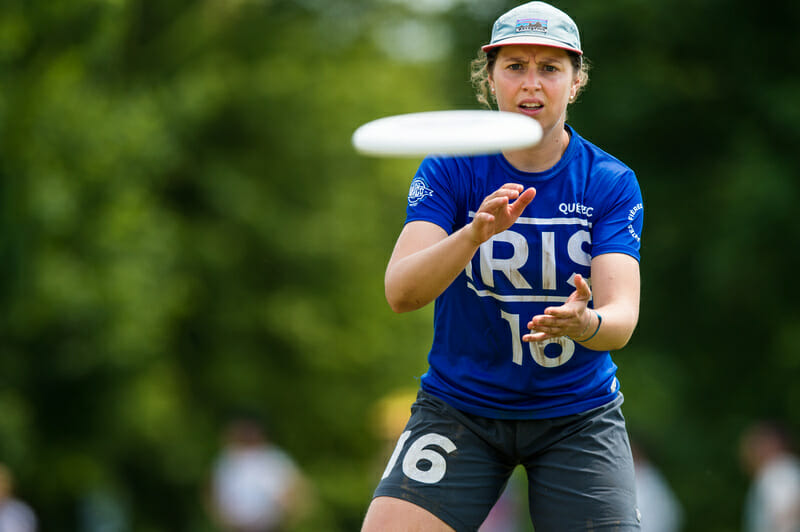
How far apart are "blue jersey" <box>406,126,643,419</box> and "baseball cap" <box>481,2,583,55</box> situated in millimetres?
402

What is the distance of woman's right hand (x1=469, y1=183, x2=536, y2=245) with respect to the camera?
347 cm

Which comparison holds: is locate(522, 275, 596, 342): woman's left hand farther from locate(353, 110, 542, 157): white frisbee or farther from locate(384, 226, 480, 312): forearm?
locate(353, 110, 542, 157): white frisbee

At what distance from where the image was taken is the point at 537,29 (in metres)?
3.85

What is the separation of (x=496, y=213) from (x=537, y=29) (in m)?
0.77

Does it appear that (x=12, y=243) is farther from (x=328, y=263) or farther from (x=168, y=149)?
(x=328, y=263)

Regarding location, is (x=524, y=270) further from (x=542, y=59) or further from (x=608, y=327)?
(x=542, y=59)

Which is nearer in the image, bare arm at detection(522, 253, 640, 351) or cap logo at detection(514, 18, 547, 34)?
bare arm at detection(522, 253, 640, 351)

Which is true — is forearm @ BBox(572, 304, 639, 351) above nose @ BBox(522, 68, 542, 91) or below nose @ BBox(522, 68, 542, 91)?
below

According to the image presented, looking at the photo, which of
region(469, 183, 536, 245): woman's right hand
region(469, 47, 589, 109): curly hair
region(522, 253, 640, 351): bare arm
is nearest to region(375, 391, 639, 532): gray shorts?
region(522, 253, 640, 351): bare arm

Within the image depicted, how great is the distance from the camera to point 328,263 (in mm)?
22062

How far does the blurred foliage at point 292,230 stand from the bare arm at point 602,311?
6.04m

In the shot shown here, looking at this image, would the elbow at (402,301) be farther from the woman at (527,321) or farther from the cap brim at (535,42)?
the cap brim at (535,42)

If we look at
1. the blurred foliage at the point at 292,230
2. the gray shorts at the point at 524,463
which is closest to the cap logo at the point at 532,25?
the gray shorts at the point at 524,463

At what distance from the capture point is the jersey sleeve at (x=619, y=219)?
3869 millimetres
